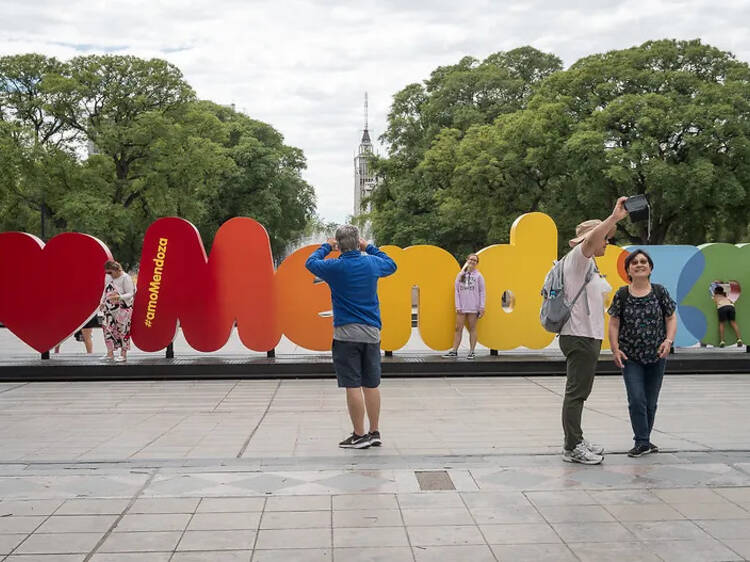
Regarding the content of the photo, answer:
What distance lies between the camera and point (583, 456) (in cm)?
636

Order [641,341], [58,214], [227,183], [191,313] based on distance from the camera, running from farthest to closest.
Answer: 1. [227,183]
2. [58,214]
3. [191,313]
4. [641,341]

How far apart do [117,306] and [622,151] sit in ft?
74.2

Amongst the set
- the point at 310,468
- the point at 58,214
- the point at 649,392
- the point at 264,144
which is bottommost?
the point at 310,468

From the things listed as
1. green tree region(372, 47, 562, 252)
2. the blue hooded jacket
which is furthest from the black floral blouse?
green tree region(372, 47, 562, 252)

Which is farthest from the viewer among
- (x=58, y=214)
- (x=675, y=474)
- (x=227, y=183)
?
(x=227, y=183)

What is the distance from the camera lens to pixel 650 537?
4629 mm

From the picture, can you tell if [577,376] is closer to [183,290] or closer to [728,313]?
[183,290]

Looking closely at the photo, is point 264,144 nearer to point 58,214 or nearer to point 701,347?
point 58,214

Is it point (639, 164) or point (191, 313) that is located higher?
point (639, 164)

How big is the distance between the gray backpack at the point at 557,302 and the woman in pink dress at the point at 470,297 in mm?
6306

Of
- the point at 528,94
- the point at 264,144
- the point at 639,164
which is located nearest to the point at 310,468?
the point at 639,164

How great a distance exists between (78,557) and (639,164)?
2904 centimetres

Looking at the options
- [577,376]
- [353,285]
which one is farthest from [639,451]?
[353,285]

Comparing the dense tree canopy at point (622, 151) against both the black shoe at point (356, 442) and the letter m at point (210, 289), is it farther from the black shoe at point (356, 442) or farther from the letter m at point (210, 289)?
the black shoe at point (356, 442)
